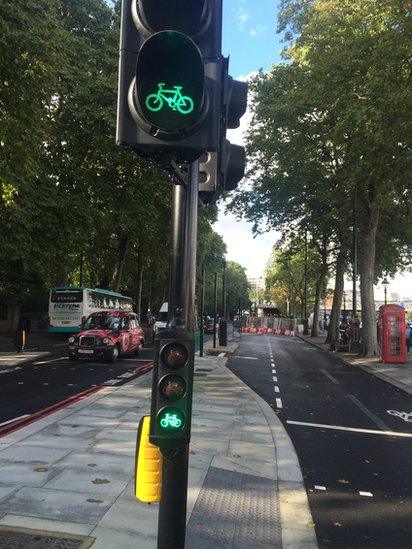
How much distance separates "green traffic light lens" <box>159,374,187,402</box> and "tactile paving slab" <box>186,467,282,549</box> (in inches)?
71.5

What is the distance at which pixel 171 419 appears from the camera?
120 inches

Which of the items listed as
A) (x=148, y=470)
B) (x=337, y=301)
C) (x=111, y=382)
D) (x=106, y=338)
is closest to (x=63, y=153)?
(x=106, y=338)

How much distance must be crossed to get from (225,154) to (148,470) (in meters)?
2.22

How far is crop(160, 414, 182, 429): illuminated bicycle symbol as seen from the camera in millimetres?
3041

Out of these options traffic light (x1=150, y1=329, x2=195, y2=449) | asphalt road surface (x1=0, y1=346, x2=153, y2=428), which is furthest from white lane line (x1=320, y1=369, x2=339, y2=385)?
traffic light (x1=150, y1=329, x2=195, y2=449)

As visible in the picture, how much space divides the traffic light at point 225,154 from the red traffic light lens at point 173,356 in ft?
4.01

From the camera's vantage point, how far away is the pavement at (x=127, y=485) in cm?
432

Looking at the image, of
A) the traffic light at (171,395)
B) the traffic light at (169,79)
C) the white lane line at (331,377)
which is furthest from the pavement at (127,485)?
the white lane line at (331,377)

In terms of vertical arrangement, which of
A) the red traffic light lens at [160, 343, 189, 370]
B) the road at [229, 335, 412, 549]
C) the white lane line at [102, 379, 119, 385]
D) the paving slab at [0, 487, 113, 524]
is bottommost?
the road at [229, 335, 412, 549]

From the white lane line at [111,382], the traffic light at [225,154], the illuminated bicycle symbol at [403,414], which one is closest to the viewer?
the traffic light at [225,154]

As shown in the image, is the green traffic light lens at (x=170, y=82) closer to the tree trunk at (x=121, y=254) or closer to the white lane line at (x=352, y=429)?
the white lane line at (x=352, y=429)

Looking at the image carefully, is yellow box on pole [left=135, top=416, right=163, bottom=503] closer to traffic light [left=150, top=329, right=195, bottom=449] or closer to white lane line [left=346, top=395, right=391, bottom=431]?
traffic light [left=150, top=329, right=195, bottom=449]

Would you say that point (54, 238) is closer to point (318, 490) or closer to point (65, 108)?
point (65, 108)

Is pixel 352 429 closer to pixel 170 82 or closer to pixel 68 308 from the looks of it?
pixel 170 82
